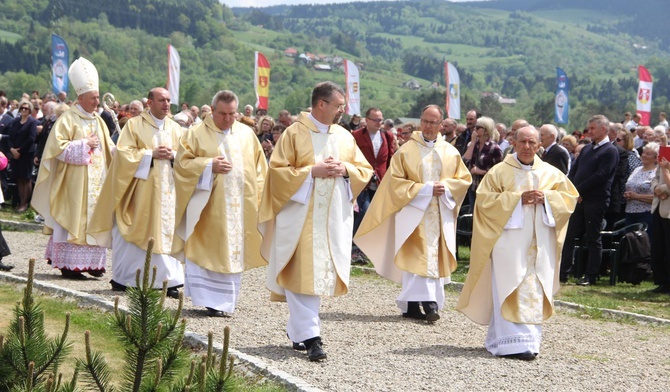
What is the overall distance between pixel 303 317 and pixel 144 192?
11.6 ft

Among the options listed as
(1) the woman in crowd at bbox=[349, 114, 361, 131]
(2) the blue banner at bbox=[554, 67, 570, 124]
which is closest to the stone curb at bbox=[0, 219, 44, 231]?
(1) the woman in crowd at bbox=[349, 114, 361, 131]

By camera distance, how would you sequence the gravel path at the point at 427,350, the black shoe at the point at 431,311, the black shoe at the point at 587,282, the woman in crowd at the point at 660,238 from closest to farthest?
1. the gravel path at the point at 427,350
2. the black shoe at the point at 431,311
3. the woman in crowd at the point at 660,238
4. the black shoe at the point at 587,282

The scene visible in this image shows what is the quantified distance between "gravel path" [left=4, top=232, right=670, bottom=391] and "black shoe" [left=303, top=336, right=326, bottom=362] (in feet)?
0.21

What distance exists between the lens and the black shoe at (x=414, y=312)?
436 inches

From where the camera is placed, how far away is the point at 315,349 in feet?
27.9

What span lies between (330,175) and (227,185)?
1946 mm

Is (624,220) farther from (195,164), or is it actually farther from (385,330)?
(195,164)

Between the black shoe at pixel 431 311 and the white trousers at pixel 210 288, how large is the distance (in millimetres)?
1882

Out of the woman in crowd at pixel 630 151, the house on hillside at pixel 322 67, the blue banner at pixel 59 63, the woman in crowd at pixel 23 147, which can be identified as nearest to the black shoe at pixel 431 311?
the woman in crowd at pixel 630 151

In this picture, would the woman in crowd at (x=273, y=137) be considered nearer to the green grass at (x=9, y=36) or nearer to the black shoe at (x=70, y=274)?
the black shoe at (x=70, y=274)

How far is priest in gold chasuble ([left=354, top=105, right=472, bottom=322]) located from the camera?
10.9 m

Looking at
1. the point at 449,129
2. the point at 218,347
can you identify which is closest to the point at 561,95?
the point at 449,129

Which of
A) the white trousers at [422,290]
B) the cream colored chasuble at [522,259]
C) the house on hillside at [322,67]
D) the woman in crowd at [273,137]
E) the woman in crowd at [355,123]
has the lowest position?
the white trousers at [422,290]

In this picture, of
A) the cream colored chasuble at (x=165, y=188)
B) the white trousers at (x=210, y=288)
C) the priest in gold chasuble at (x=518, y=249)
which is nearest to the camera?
the priest in gold chasuble at (x=518, y=249)
